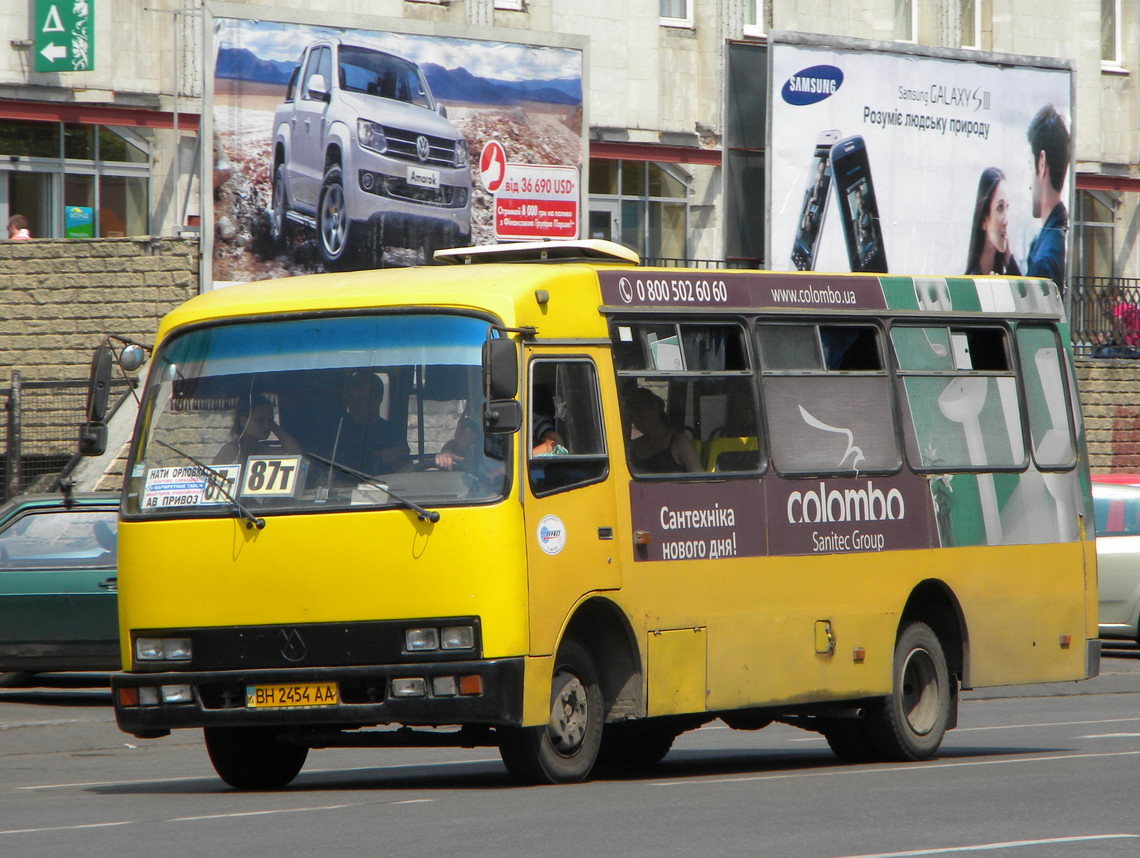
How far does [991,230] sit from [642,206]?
18.3 feet

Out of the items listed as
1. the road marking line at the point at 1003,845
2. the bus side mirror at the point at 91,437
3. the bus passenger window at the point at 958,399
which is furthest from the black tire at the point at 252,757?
the bus passenger window at the point at 958,399

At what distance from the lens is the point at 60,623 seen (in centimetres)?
1739

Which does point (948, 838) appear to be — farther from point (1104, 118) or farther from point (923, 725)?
point (1104, 118)

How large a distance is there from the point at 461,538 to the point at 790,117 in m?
22.0

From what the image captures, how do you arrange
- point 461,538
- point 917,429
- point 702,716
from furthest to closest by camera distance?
point 917,429 < point 702,716 < point 461,538

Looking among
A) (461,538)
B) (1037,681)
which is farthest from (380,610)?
(1037,681)

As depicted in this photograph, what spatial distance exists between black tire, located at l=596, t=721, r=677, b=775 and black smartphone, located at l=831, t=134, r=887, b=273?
777 inches

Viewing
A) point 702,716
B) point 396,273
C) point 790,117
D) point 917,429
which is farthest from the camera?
point 790,117

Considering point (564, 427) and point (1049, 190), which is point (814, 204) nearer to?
point (1049, 190)

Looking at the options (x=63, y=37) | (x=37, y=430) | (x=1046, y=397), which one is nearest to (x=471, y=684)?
(x=1046, y=397)

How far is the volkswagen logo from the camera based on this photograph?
1062 centimetres

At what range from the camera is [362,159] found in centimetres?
2727

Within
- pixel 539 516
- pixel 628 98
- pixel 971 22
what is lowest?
pixel 539 516

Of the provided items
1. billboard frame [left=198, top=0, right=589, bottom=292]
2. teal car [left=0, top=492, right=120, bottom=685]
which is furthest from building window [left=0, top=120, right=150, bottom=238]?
teal car [left=0, top=492, right=120, bottom=685]
